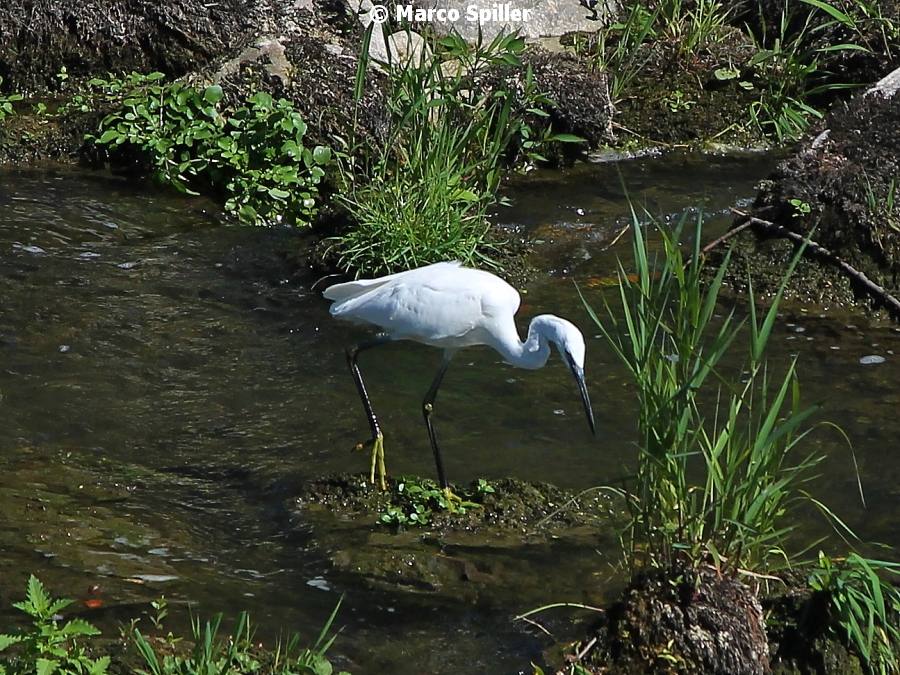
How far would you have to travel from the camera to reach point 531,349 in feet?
15.4

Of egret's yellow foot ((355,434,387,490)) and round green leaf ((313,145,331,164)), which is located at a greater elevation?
round green leaf ((313,145,331,164))

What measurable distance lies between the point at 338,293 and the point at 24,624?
2.30m

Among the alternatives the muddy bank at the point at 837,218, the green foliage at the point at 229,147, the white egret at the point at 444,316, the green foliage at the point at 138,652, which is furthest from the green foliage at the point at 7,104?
the green foliage at the point at 138,652

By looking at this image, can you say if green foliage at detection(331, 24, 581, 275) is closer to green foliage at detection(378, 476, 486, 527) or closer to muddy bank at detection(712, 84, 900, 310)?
muddy bank at detection(712, 84, 900, 310)

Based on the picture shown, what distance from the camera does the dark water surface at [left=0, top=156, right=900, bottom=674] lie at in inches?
155

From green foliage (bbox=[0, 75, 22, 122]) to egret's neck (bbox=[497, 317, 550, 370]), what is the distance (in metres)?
4.82

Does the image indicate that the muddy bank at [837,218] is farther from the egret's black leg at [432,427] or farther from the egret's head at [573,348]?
the egret's head at [573,348]

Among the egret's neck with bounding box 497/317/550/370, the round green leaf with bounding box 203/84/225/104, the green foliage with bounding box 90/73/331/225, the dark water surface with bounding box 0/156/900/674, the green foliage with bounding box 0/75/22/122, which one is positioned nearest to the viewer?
the dark water surface with bounding box 0/156/900/674

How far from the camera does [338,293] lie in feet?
17.6

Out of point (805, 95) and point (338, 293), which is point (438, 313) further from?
point (805, 95)

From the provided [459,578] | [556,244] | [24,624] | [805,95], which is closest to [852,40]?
[805,95]

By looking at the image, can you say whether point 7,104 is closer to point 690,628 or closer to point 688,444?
point 688,444

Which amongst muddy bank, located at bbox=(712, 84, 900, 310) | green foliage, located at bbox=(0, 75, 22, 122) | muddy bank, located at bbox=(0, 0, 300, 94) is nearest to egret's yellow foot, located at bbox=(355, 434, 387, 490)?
muddy bank, located at bbox=(712, 84, 900, 310)

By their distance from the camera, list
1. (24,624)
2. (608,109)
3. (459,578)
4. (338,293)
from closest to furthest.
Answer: (24,624) < (459,578) < (338,293) < (608,109)
